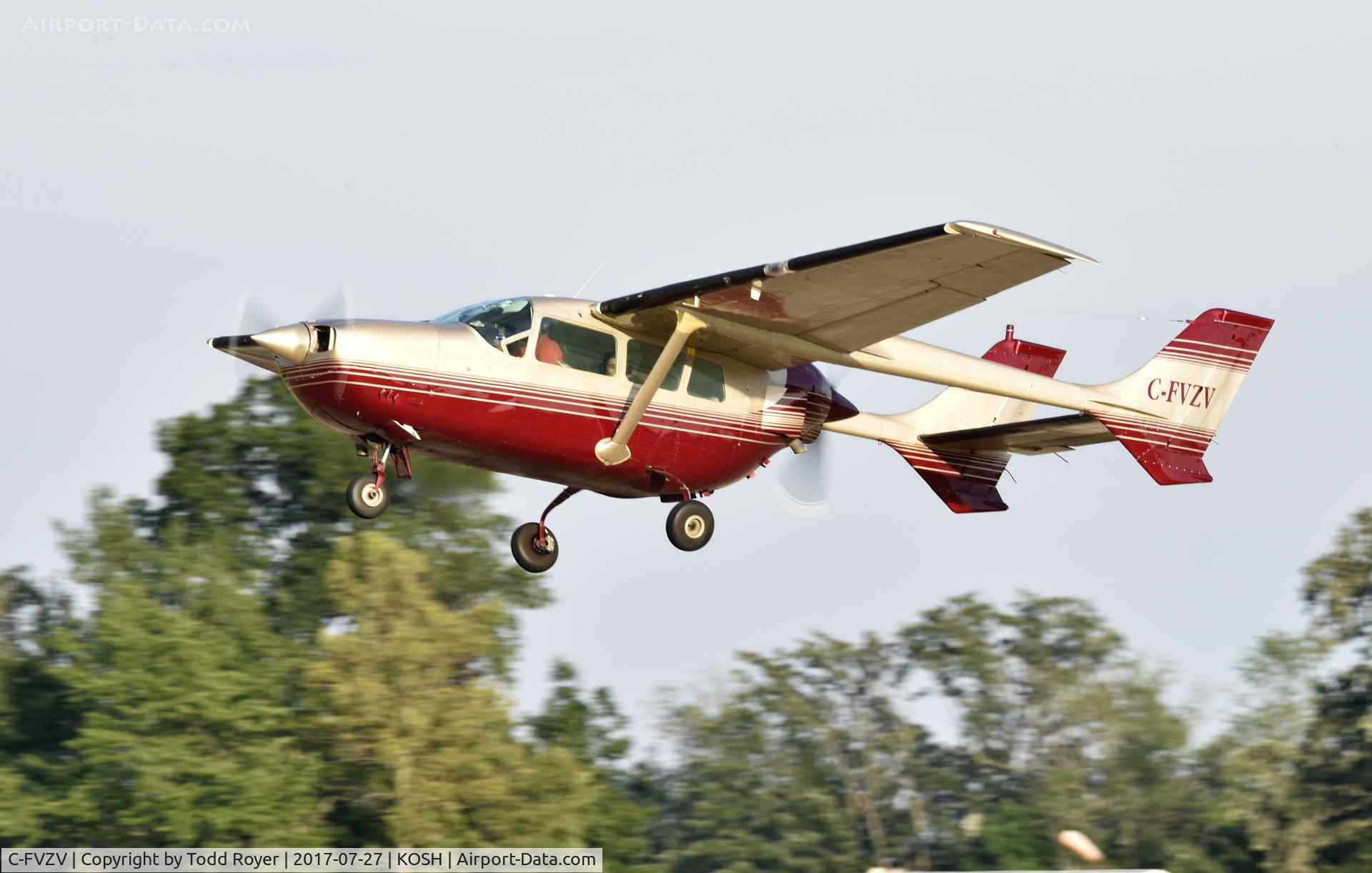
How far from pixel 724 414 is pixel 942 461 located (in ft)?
13.2

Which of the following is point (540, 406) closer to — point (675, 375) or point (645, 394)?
point (645, 394)

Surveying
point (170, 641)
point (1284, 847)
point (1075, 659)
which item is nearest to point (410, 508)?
point (170, 641)

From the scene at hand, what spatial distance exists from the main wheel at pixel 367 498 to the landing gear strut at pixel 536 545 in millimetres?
2113

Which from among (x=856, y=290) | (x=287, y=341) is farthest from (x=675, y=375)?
(x=287, y=341)

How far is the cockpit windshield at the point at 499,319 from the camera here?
56.7 ft

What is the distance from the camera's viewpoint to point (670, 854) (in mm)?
47562

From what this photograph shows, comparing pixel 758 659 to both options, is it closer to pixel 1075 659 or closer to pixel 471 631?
pixel 1075 659

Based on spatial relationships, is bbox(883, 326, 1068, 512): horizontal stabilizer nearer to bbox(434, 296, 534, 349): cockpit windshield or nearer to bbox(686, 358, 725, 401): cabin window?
bbox(686, 358, 725, 401): cabin window

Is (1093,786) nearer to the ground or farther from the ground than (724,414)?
nearer to the ground

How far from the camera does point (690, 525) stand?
1895cm

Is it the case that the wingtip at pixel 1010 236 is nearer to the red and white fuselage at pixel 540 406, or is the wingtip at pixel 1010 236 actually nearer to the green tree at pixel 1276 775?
the red and white fuselage at pixel 540 406

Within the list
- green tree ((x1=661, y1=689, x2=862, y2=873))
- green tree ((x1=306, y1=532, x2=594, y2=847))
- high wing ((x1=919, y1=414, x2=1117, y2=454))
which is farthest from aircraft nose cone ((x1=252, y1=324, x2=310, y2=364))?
green tree ((x1=661, y1=689, x2=862, y2=873))

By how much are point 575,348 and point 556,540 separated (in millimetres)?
2752

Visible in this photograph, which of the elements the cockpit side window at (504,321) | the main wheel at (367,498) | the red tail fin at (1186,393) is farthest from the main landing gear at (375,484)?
the red tail fin at (1186,393)
